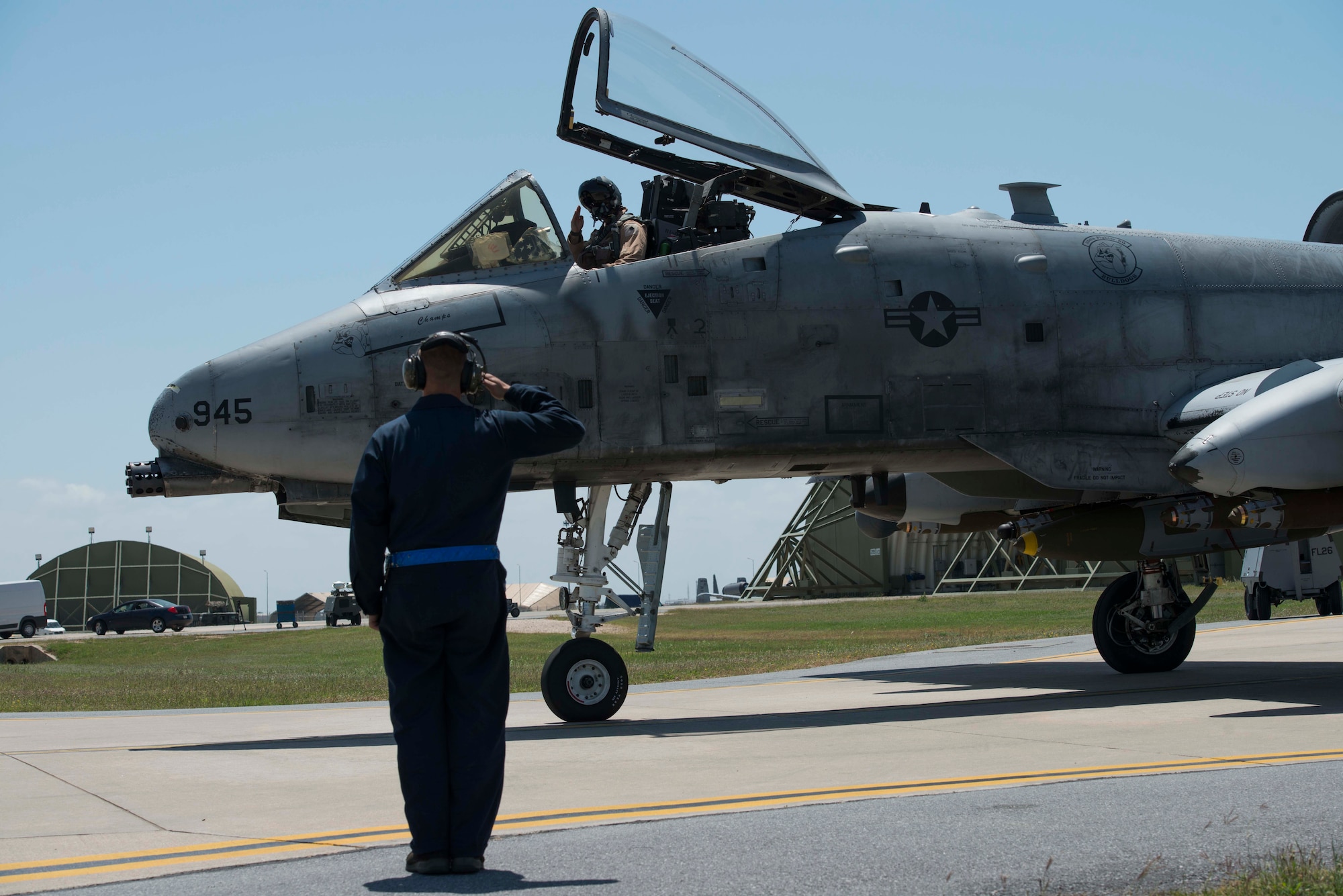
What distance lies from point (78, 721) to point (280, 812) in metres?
6.97

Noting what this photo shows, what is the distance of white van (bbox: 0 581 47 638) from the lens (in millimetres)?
54344

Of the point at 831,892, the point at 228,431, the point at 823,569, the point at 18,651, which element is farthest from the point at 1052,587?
the point at 831,892

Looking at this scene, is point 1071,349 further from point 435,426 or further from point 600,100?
point 435,426

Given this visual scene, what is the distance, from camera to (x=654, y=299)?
10.4 meters

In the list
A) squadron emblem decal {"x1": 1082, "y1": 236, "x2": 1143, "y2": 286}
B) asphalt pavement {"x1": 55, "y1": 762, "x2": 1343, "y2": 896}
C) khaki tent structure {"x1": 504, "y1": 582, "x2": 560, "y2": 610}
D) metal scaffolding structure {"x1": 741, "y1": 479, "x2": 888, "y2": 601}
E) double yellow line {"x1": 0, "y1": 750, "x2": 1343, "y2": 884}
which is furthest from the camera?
khaki tent structure {"x1": 504, "y1": 582, "x2": 560, "y2": 610}

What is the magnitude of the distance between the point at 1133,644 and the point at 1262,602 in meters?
15.9

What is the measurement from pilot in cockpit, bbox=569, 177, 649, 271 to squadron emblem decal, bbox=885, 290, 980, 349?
2.36 meters

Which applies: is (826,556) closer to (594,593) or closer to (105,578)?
(105,578)

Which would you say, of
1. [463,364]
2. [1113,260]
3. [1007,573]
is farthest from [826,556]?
[463,364]

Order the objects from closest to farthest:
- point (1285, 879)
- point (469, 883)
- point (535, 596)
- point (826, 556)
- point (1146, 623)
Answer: point (1285, 879), point (469, 883), point (1146, 623), point (826, 556), point (535, 596)

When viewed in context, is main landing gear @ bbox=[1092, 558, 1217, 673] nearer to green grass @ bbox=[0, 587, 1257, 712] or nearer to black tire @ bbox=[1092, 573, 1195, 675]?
black tire @ bbox=[1092, 573, 1195, 675]

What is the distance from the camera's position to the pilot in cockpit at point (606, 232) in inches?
417

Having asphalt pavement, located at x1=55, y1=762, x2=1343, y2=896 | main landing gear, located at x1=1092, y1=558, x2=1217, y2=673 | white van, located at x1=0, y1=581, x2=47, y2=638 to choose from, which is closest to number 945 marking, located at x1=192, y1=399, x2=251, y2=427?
asphalt pavement, located at x1=55, y1=762, x2=1343, y2=896

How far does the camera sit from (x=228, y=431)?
9500 millimetres
